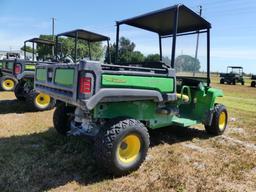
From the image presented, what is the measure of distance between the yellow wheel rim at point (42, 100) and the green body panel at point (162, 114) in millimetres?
3844

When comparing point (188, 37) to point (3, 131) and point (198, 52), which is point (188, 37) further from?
point (3, 131)

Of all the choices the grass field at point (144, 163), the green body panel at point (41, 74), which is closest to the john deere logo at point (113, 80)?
the grass field at point (144, 163)

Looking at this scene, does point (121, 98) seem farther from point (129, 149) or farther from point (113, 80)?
point (129, 149)

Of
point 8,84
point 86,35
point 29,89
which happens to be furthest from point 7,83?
point 86,35

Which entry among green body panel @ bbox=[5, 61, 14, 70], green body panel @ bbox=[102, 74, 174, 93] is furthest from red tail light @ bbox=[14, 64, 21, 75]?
green body panel @ bbox=[102, 74, 174, 93]

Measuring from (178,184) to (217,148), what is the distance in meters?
1.79

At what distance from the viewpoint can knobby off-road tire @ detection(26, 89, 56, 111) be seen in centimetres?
725

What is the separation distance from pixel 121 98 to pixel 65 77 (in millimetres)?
750

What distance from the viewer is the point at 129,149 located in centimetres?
358

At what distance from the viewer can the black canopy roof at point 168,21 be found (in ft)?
14.1

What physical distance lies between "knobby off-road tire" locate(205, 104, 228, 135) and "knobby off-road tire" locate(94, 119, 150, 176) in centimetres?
231

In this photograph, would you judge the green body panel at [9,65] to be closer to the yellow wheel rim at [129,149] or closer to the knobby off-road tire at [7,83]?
the knobby off-road tire at [7,83]

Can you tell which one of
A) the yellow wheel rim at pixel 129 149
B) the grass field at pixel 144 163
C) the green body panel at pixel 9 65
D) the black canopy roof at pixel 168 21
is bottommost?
the grass field at pixel 144 163

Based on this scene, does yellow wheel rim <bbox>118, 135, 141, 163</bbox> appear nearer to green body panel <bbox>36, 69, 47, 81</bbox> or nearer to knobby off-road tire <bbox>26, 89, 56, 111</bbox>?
green body panel <bbox>36, 69, 47, 81</bbox>
